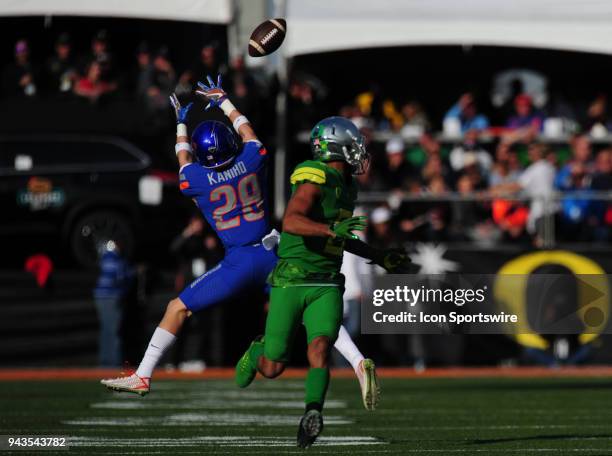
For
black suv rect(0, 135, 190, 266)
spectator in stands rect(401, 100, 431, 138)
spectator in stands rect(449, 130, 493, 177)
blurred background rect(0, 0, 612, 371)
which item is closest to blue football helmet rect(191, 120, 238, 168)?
blurred background rect(0, 0, 612, 371)

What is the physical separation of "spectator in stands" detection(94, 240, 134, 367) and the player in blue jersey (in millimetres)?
7148

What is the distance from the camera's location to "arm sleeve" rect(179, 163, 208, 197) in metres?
8.55

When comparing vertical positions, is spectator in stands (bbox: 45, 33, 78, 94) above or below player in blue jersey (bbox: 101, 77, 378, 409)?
above

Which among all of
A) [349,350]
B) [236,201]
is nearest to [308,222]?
[349,350]

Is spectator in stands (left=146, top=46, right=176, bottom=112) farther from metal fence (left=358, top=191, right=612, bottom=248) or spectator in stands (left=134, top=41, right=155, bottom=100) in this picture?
metal fence (left=358, top=191, right=612, bottom=248)

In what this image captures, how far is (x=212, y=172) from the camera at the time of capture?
856cm

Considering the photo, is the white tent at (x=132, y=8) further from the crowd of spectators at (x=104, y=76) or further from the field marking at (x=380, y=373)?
the field marking at (x=380, y=373)

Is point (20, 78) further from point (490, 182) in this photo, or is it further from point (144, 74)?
point (490, 182)

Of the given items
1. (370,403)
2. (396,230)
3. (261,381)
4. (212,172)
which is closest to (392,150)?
(396,230)

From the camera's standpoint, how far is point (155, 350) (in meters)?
8.46

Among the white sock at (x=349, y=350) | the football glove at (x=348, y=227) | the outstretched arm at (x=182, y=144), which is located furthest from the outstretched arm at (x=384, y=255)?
the outstretched arm at (x=182, y=144)

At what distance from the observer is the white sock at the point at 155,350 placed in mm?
8406

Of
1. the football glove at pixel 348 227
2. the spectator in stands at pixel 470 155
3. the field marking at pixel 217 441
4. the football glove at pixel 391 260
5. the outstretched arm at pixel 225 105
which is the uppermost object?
the spectator in stands at pixel 470 155

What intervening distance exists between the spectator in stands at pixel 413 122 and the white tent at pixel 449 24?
117cm
